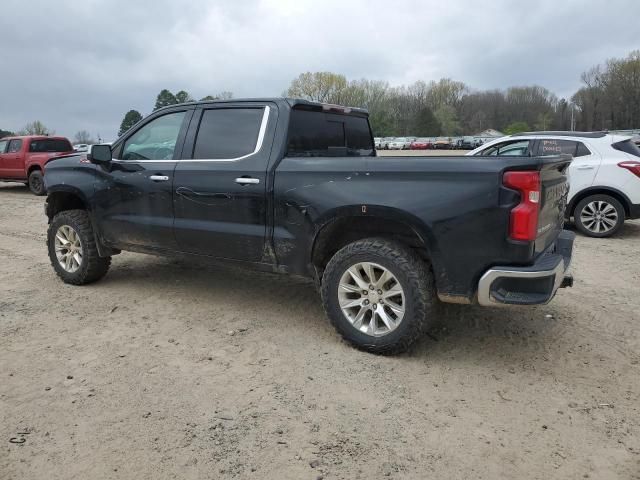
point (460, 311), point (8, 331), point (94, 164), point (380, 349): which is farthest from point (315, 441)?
point (94, 164)

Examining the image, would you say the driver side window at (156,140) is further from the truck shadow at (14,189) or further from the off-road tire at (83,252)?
the truck shadow at (14,189)

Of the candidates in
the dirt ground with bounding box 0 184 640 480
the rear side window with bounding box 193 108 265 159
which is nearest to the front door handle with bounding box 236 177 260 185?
the rear side window with bounding box 193 108 265 159

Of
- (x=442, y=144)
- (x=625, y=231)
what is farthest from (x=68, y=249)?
(x=442, y=144)

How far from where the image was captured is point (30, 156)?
15.3 metres

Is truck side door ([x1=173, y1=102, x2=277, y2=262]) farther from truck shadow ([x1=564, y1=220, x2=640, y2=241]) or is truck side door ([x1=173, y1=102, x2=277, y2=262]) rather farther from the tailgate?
truck shadow ([x1=564, y1=220, x2=640, y2=241])

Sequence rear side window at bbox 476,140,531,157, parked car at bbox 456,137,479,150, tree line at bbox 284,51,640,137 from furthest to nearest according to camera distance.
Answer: tree line at bbox 284,51,640,137 < parked car at bbox 456,137,479,150 < rear side window at bbox 476,140,531,157

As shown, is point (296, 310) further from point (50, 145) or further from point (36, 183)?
point (50, 145)

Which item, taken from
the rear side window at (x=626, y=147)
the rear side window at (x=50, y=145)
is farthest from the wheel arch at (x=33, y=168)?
the rear side window at (x=626, y=147)

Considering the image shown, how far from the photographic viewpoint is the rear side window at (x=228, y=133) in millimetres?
A: 4328

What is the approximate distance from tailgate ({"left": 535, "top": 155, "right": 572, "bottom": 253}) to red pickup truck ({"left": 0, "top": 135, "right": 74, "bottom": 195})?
580 inches

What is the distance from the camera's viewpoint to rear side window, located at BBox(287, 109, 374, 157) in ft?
14.1

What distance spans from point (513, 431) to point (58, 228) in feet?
16.0

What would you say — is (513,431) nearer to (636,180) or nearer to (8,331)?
(8,331)

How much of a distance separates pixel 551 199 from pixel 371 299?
146 cm
